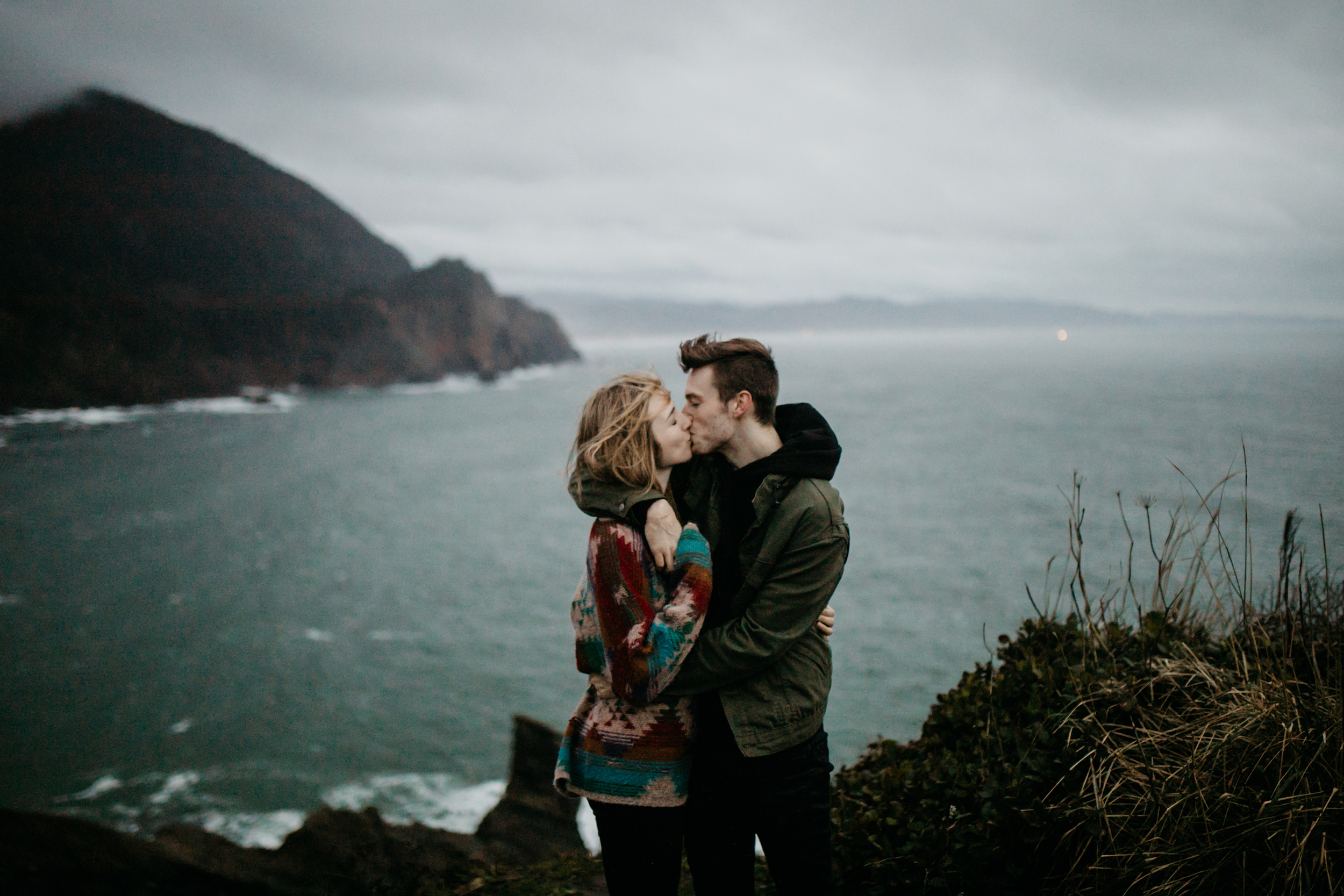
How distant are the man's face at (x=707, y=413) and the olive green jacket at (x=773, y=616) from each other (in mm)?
232

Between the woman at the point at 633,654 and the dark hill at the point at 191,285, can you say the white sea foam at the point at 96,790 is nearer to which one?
the woman at the point at 633,654

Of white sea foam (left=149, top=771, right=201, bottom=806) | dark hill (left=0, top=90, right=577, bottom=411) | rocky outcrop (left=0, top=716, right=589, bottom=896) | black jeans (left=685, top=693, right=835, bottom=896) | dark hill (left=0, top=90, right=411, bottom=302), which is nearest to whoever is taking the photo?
black jeans (left=685, top=693, right=835, bottom=896)

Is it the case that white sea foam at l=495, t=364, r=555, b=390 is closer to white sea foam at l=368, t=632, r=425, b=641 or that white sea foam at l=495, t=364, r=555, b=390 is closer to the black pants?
white sea foam at l=368, t=632, r=425, b=641

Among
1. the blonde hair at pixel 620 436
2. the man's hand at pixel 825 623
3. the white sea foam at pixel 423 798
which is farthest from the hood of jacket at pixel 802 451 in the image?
the white sea foam at pixel 423 798

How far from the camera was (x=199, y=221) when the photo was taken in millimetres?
137375

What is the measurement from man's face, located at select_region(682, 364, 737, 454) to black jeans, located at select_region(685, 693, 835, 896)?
2.83ft

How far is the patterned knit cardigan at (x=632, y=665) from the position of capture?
2156 millimetres

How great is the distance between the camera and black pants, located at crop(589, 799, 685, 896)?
2.30 meters

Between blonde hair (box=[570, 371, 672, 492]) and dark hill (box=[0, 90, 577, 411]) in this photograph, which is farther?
dark hill (box=[0, 90, 577, 411])

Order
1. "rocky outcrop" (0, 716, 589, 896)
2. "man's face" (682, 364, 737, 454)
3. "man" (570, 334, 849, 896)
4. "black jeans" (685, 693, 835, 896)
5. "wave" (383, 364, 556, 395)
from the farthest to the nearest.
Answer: "wave" (383, 364, 556, 395)
"rocky outcrop" (0, 716, 589, 896)
"man's face" (682, 364, 737, 454)
"black jeans" (685, 693, 835, 896)
"man" (570, 334, 849, 896)

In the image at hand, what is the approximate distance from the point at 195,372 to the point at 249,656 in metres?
88.0

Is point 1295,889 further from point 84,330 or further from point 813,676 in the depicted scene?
point 84,330

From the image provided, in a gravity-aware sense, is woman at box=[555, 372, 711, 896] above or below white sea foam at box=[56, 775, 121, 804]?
above

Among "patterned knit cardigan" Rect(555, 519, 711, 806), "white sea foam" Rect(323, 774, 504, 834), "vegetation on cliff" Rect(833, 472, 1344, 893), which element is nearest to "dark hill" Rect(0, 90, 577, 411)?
"white sea foam" Rect(323, 774, 504, 834)
